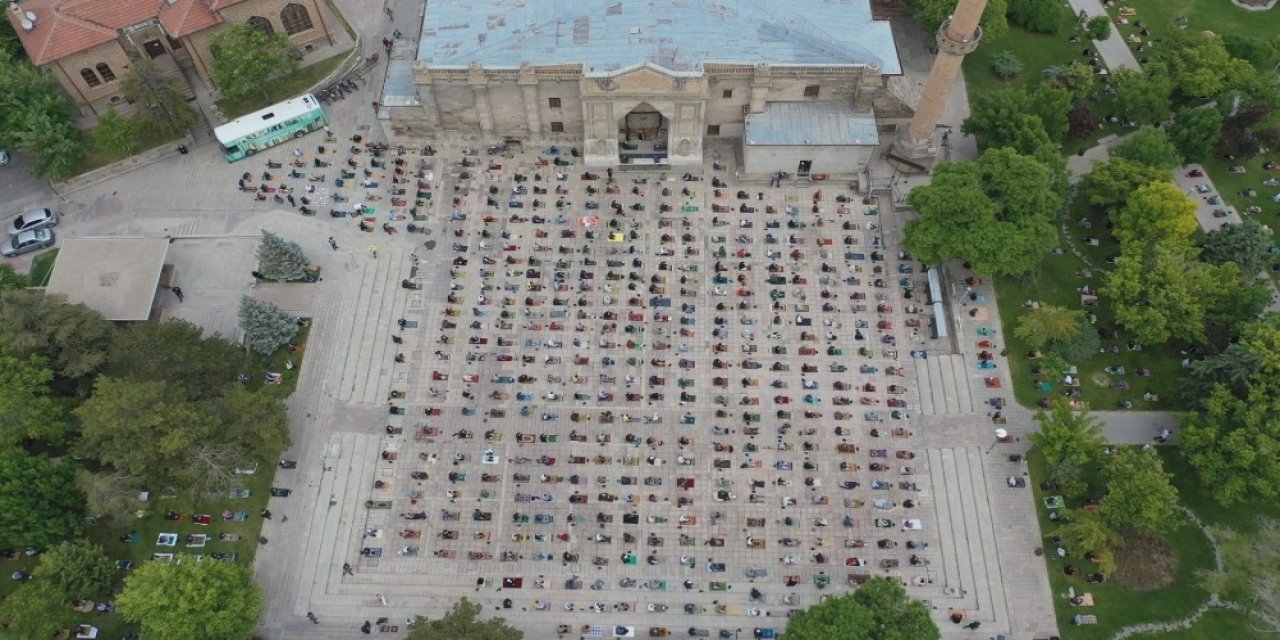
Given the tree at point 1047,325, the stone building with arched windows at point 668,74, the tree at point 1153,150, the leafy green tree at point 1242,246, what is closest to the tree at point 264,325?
the stone building with arched windows at point 668,74

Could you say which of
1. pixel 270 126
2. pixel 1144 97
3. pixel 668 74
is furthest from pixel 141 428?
pixel 1144 97

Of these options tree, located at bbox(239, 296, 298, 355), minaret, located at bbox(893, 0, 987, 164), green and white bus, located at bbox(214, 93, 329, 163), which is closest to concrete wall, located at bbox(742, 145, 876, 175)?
minaret, located at bbox(893, 0, 987, 164)

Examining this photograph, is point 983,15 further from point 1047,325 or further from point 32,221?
point 32,221

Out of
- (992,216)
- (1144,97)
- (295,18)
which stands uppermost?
(295,18)

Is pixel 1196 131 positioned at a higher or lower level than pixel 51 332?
higher

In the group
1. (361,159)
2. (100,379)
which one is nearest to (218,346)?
(100,379)

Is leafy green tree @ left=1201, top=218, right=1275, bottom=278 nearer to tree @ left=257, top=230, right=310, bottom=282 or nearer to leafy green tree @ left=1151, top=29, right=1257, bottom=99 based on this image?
leafy green tree @ left=1151, top=29, right=1257, bottom=99

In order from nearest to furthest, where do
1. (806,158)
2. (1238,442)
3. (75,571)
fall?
(75,571) < (1238,442) < (806,158)

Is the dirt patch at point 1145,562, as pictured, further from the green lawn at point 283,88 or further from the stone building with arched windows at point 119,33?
the stone building with arched windows at point 119,33
